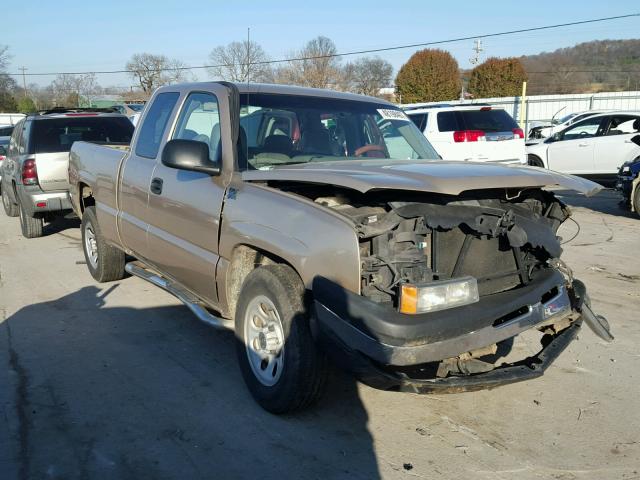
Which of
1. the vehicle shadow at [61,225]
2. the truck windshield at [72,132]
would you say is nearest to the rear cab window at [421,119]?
the truck windshield at [72,132]

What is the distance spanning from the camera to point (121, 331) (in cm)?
538

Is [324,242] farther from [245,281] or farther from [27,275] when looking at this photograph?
[27,275]

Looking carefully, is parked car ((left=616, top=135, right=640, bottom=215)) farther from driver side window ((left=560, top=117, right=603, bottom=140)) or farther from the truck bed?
the truck bed

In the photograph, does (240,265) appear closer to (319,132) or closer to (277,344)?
(277,344)

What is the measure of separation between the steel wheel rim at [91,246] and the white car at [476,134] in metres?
7.88

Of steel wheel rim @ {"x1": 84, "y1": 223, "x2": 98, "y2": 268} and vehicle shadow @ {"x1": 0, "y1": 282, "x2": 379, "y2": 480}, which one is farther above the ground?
steel wheel rim @ {"x1": 84, "y1": 223, "x2": 98, "y2": 268}

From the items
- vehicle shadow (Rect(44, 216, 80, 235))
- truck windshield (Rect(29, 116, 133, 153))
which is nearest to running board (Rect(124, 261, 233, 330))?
truck windshield (Rect(29, 116, 133, 153))

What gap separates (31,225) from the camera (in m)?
9.86

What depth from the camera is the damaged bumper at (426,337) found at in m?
3.04

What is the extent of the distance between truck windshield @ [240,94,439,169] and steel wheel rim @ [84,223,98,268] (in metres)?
3.37

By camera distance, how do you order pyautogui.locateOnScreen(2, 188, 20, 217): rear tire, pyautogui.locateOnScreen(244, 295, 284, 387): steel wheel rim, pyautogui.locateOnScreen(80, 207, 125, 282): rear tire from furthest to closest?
pyautogui.locateOnScreen(2, 188, 20, 217): rear tire → pyautogui.locateOnScreen(80, 207, 125, 282): rear tire → pyautogui.locateOnScreen(244, 295, 284, 387): steel wheel rim

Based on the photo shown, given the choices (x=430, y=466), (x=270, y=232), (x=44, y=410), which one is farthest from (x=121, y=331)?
(x=430, y=466)

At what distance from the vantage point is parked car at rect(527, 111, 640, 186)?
45.5 feet

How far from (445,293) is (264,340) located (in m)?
1.19
